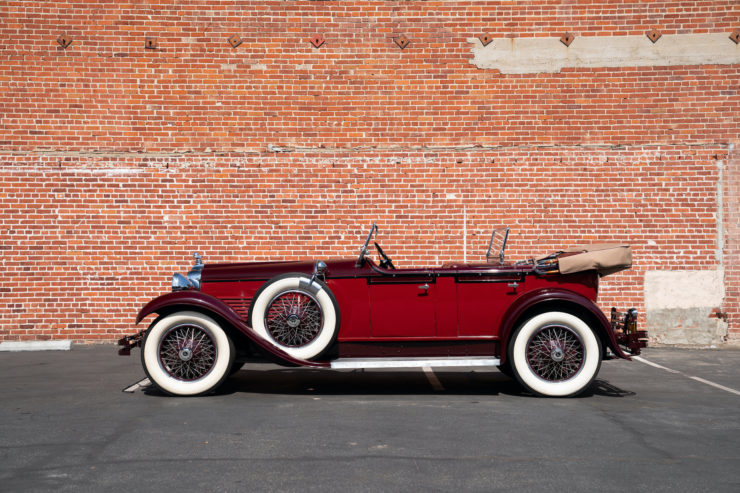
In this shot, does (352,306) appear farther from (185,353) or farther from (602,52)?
(602,52)

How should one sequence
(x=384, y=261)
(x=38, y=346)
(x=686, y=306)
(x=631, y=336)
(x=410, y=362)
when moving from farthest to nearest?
(x=686, y=306) → (x=38, y=346) → (x=384, y=261) → (x=631, y=336) → (x=410, y=362)

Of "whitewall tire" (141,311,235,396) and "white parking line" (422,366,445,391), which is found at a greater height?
"whitewall tire" (141,311,235,396)

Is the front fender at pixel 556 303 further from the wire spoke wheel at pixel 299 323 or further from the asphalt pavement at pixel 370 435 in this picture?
the wire spoke wheel at pixel 299 323

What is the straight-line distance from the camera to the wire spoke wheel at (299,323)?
6.13 meters

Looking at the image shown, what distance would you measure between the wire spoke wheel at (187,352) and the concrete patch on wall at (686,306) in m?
6.89

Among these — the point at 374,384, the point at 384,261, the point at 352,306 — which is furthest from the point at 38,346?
A: the point at 384,261

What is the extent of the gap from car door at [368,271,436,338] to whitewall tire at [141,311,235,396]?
139 cm

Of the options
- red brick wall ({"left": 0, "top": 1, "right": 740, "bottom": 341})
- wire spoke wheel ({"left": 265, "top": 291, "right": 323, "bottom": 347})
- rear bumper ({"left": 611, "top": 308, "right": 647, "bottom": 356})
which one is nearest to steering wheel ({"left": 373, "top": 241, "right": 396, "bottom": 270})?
wire spoke wheel ({"left": 265, "top": 291, "right": 323, "bottom": 347})

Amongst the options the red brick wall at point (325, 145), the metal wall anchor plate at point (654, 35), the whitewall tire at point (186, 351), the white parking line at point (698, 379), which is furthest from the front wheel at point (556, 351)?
the metal wall anchor plate at point (654, 35)

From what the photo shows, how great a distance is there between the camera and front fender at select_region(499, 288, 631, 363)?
6074 millimetres

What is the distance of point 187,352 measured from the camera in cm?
608

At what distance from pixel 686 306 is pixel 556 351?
502 centimetres

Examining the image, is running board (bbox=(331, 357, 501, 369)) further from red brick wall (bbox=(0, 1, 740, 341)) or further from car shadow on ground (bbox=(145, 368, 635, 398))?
red brick wall (bbox=(0, 1, 740, 341))

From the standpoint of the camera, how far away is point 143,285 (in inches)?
401
